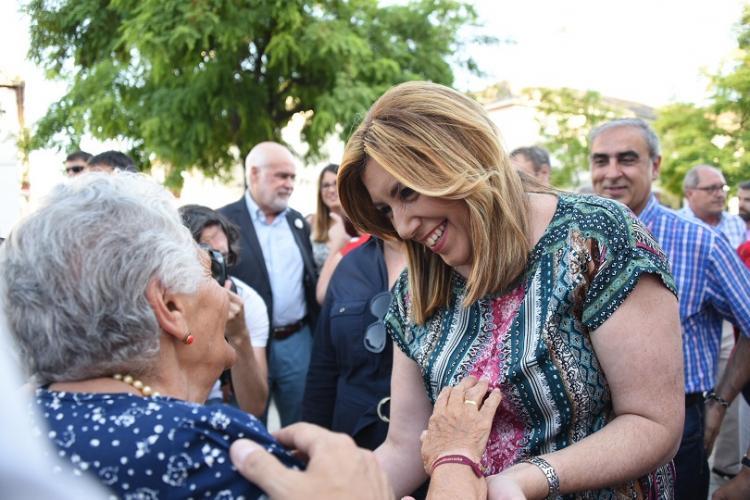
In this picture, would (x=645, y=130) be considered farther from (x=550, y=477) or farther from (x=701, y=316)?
(x=550, y=477)

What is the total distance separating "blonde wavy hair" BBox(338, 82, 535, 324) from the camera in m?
2.00

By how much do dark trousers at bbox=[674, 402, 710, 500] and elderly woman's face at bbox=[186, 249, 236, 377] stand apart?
207cm

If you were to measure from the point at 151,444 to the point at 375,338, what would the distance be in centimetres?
191

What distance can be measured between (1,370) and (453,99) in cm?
141

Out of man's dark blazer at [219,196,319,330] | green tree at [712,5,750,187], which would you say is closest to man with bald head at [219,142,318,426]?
man's dark blazer at [219,196,319,330]

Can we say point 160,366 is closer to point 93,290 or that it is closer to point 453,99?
point 93,290

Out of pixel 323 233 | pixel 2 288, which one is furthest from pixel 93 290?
pixel 323 233

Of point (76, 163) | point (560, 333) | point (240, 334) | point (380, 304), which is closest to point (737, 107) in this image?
point (76, 163)

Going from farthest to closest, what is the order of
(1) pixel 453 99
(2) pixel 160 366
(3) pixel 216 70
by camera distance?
(3) pixel 216 70
(1) pixel 453 99
(2) pixel 160 366

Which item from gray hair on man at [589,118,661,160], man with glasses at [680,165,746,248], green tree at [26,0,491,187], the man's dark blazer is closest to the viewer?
gray hair on man at [589,118,661,160]

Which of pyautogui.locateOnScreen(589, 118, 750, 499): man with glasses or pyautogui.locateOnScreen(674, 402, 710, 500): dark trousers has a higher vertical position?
pyautogui.locateOnScreen(589, 118, 750, 499): man with glasses

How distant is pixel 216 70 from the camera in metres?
12.4

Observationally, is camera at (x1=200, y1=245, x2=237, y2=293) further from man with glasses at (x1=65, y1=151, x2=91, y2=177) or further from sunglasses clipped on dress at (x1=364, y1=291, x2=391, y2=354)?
man with glasses at (x1=65, y1=151, x2=91, y2=177)

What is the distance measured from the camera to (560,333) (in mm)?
1944
